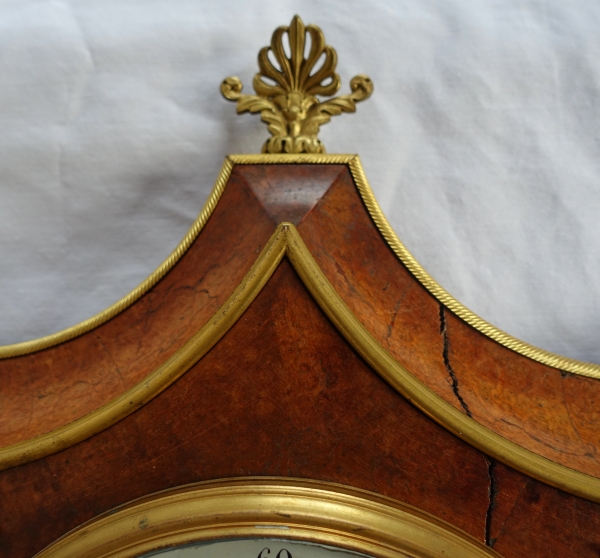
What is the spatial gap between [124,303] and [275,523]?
0.34 m

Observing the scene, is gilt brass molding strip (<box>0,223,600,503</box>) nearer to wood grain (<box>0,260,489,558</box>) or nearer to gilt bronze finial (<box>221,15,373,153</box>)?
wood grain (<box>0,260,489,558</box>)

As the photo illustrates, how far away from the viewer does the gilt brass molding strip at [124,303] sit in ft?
2.30

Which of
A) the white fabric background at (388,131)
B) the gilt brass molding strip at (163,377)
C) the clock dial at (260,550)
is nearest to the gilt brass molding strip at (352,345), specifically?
the gilt brass molding strip at (163,377)

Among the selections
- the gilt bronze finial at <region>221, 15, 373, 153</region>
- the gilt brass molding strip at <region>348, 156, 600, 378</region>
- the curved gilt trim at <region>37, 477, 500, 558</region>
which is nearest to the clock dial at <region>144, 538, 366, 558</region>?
the curved gilt trim at <region>37, 477, 500, 558</region>

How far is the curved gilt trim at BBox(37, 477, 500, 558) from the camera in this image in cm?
47

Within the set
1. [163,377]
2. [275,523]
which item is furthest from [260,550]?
[163,377]

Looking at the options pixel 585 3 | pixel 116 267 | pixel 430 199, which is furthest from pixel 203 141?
pixel 585 3

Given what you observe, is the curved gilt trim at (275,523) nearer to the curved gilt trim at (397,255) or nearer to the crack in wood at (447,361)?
the crack in wood at (447,361)

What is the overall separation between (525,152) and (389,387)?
52 cm

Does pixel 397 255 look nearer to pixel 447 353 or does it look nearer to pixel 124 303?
pixel 447 353

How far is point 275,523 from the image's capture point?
467 mm

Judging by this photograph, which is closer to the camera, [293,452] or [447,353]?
[293,452]

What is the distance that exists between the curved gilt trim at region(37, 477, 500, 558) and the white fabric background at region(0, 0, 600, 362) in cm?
46

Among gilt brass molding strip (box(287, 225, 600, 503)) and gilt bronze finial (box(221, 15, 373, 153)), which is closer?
gilt brass molding strip (box(287, 225, 600, 503))
